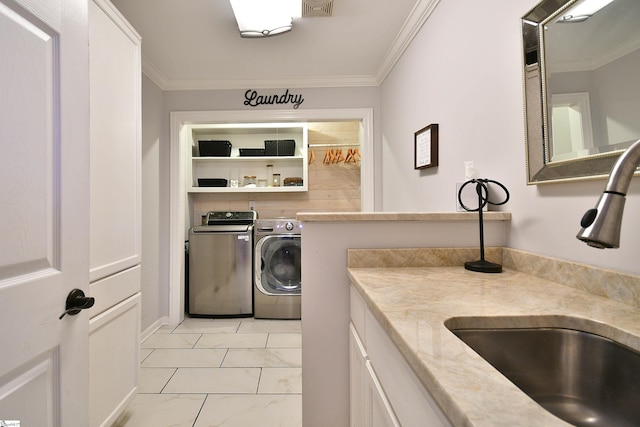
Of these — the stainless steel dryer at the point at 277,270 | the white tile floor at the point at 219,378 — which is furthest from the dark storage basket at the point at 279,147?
the white tile floor at the point at 219,378

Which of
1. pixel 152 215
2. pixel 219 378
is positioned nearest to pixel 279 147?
pixel 152 215

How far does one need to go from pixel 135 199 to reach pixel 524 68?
186 cm

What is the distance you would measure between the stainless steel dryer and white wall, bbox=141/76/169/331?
35.9 inches

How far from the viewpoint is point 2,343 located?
0.67 metres

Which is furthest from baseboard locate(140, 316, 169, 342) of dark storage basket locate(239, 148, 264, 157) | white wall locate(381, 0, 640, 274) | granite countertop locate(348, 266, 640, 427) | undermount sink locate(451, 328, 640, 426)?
undermount sink locate(451, 328, 640, 426)

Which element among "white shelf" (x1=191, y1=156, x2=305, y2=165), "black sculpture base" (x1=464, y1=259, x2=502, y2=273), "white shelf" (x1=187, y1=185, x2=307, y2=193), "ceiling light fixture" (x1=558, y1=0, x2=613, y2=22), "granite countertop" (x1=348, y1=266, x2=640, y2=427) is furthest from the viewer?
"white shelf" (x1=191, y1=156, x2=305, y2=165)

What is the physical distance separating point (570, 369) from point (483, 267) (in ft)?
Result: 1.45

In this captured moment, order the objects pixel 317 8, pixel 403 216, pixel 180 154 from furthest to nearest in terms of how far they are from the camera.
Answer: pixel 180 154 < pixel 317 8 < pixel 403 216

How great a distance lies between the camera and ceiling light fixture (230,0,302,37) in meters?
1.80

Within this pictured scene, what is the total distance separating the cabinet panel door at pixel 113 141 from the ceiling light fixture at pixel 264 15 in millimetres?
669

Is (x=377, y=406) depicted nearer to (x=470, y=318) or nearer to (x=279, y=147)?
(x=470, y=318)

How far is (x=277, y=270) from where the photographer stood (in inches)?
128

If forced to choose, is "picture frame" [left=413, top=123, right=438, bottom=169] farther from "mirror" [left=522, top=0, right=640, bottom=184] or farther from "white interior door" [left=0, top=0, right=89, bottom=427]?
"white interior door" [left=0, top=0, right=89, bottom=427]

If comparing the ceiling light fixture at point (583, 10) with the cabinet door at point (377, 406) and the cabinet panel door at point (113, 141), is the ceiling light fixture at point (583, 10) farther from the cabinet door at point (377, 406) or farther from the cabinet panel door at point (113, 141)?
the cabinet panel door at point (113, 141)
